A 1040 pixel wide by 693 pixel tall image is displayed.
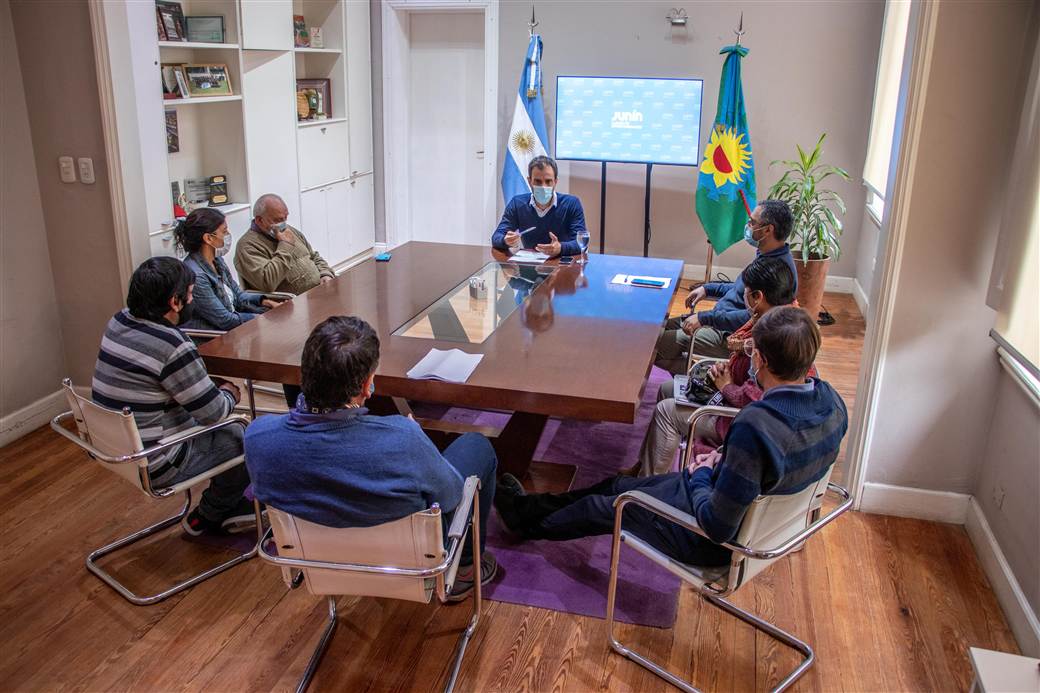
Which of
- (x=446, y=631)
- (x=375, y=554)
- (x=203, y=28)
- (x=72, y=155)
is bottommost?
(x=446, y=631)

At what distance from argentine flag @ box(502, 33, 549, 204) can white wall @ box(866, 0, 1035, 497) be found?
12.5ft

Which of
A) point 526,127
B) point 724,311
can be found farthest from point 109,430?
point 526,127

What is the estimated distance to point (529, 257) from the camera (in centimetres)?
442

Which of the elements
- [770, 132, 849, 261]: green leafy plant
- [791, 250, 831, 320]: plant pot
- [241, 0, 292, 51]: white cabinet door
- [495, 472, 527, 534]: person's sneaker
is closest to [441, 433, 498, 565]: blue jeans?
[495, 472, 527, 534]: person's sneaker

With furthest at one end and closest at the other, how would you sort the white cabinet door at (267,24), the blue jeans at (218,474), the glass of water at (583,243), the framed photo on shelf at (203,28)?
the white cabinet door at (267,24), the framed photo on shelf at (203,28), the glass of water at (583,243), the blue jeans at (218,474)

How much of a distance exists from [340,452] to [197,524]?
141cm

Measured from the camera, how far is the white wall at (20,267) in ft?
12.0

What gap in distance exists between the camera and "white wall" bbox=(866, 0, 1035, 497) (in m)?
2.81

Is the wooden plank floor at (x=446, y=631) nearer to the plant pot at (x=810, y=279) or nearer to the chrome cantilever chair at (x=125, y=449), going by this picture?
the chrome cantilever chair at (x=125, y=449)

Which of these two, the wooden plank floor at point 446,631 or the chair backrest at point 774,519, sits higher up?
the chair backrest at point 774,519

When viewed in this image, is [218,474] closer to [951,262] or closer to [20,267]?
[20,267]

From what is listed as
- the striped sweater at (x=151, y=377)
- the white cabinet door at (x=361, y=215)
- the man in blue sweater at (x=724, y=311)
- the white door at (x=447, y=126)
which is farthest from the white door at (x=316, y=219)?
the striped sweater at (x=151, y=377)

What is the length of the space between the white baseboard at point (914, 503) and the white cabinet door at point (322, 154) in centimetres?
440

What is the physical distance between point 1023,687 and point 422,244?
147 inches
